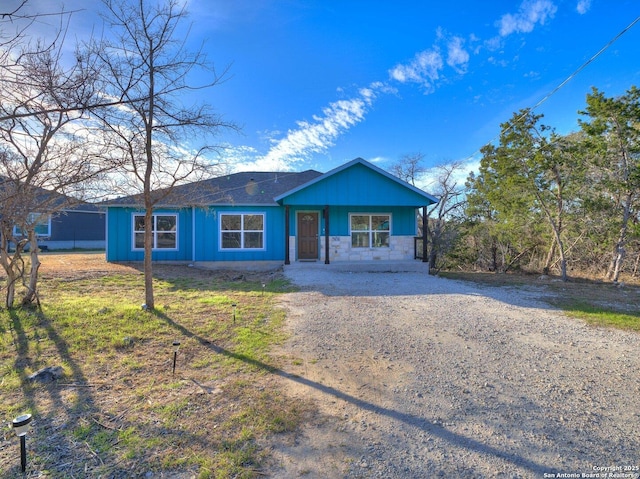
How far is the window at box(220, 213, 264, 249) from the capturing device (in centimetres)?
1288

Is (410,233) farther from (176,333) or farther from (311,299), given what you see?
(176,333)

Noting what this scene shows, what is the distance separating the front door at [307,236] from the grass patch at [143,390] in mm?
6644

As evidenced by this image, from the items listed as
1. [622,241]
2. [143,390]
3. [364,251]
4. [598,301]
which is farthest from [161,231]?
[622,241]

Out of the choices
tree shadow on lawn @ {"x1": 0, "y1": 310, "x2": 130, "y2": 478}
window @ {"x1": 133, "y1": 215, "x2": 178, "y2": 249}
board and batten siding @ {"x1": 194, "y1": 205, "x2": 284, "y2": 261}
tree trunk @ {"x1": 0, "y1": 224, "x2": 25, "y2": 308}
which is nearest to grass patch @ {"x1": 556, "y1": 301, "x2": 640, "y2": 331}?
tree shadow on lawn @ {"x1": 0, "y1": 310, "x2": 130, "y2": 478}

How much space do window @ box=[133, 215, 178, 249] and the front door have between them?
5.23 m

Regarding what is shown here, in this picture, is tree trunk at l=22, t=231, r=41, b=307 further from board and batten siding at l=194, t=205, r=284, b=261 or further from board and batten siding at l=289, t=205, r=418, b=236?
board and batten siding at l=289, t=205, r=418, b=236

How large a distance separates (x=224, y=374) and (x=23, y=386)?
1.92 m

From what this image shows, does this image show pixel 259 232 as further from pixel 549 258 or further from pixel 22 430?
pixel 549 258

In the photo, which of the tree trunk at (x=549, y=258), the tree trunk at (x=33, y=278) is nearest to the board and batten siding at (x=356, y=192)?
the tree trunk at (x=549, y=258)

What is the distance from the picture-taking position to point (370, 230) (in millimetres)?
12789

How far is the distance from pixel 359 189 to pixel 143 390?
982cm

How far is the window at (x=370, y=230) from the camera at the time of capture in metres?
12.7

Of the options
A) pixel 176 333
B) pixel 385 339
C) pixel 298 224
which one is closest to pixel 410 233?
pixel 298 224

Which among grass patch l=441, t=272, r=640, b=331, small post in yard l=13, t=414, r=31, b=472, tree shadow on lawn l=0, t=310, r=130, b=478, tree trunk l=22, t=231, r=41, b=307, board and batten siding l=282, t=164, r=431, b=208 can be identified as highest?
board and batten siding l=282, t=164, r=431, b=208
